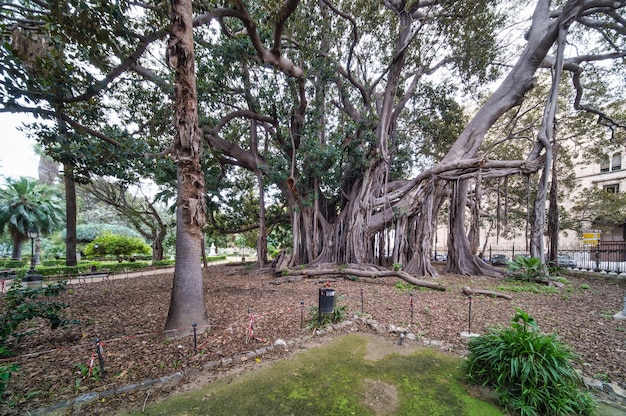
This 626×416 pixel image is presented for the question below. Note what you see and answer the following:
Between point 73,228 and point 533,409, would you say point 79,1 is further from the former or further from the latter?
point 73,228

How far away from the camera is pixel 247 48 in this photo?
22.3 feet

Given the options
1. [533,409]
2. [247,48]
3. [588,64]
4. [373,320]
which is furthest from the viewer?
[588,64]

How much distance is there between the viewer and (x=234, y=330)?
3750 mm

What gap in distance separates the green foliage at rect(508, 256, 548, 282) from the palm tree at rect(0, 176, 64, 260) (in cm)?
2288

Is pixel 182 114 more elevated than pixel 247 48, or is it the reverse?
pixel 247 48

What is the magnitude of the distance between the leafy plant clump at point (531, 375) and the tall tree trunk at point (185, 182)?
11.8 ft

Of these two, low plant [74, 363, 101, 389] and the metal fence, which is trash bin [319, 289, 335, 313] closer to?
low plant [74, 363, 101, 389]

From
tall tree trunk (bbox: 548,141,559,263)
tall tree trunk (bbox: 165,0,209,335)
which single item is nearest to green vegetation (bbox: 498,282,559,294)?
tall tree trunk (bbox: 548,141,559,263)

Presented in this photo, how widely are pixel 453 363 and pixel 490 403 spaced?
2.32ft

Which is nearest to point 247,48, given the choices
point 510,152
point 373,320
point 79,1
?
point 79,1

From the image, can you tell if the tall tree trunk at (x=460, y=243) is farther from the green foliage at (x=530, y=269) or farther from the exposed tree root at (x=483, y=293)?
the exposed tree root at (x=483, y=293)

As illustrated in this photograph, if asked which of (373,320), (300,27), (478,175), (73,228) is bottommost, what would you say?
(373,320)

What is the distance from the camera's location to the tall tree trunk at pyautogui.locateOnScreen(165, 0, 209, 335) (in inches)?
140

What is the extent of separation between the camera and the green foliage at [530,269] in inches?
283
